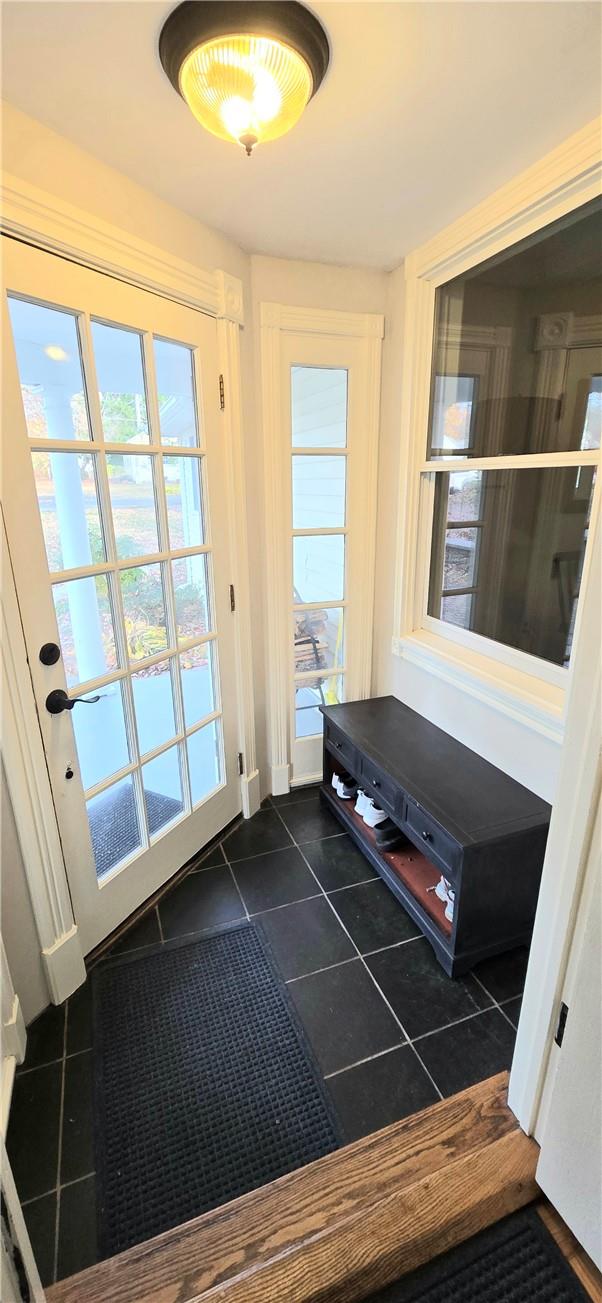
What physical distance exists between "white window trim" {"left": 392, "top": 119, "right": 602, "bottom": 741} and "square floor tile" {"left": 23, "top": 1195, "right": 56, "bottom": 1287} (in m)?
1.67

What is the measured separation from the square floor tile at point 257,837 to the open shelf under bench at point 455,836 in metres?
0.37

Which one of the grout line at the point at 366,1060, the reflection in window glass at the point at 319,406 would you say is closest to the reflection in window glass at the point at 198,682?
the reflection in window glass at the point at 319,406

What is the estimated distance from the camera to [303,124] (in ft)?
4.25

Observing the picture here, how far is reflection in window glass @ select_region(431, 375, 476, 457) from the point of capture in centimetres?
195

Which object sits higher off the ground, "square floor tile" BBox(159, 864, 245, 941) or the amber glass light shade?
the amber glass light shade

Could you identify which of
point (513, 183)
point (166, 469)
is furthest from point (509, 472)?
point (166, 469)

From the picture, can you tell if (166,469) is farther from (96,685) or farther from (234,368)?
(96,685)

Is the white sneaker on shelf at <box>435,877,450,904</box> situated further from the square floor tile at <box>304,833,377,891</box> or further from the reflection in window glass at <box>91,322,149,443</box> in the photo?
the reflection in window glass at <box>91,322,149,443</box>

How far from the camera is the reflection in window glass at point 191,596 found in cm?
194

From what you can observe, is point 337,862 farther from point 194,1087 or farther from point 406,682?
point 194,1087

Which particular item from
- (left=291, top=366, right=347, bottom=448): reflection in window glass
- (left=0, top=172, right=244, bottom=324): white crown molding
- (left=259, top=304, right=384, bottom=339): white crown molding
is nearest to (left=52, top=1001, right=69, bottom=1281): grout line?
(left=0, top=172, right=244, bottom=324): white crown molding

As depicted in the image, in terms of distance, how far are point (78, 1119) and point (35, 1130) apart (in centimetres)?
10

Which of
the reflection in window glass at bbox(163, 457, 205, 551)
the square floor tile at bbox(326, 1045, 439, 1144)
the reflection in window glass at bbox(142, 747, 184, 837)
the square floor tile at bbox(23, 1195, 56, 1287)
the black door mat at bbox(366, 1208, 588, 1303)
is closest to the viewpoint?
the black door mat at bbox(366, 1208, 588, 1303)

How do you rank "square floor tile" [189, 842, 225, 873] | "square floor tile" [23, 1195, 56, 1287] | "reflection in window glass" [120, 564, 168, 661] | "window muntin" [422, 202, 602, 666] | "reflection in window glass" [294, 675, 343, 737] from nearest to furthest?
"square floor tile" [23, 1195, 56, 1287] → "window muntin" [422, 202, 602, 666] → "reflection in window glass" [120, 564, 168, 661] → "square floor tile" [189, 842, 225, 873] → "reflection in window glass" [294, 675, 343, 737]
